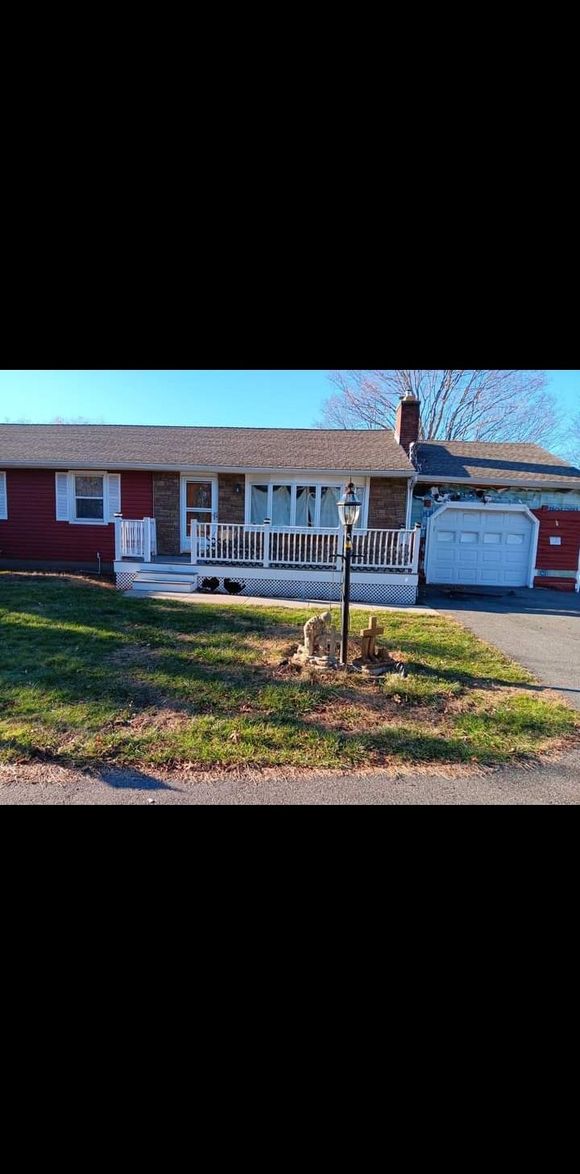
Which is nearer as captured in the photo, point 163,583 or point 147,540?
point 163,583

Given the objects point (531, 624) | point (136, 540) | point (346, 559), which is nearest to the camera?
point (346, 559)

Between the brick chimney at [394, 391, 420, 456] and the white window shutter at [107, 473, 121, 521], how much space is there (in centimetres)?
744

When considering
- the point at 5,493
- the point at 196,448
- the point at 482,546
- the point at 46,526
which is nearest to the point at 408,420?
the point at 482,546

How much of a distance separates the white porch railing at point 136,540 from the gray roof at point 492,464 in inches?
264

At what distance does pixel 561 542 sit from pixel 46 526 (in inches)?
501

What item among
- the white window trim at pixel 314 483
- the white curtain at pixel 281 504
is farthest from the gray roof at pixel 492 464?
the white curtain at pixel 281 504

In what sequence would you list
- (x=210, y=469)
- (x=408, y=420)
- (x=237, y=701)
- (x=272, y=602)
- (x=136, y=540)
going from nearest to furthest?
(x=237, y=701), (x=272, y=602), (x=136, y=540), (x=210, y=469), (x=408, y=420)

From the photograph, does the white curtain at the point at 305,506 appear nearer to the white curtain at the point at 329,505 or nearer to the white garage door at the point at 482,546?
the white curtain at the point at 329,505

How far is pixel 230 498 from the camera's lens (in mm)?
12023

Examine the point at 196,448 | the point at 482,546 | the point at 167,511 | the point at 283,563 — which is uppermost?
the point at 196,448

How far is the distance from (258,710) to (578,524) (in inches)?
440

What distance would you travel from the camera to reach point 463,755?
11.0ft

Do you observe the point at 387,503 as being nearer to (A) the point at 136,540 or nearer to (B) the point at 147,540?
(B) the point at 147,540
